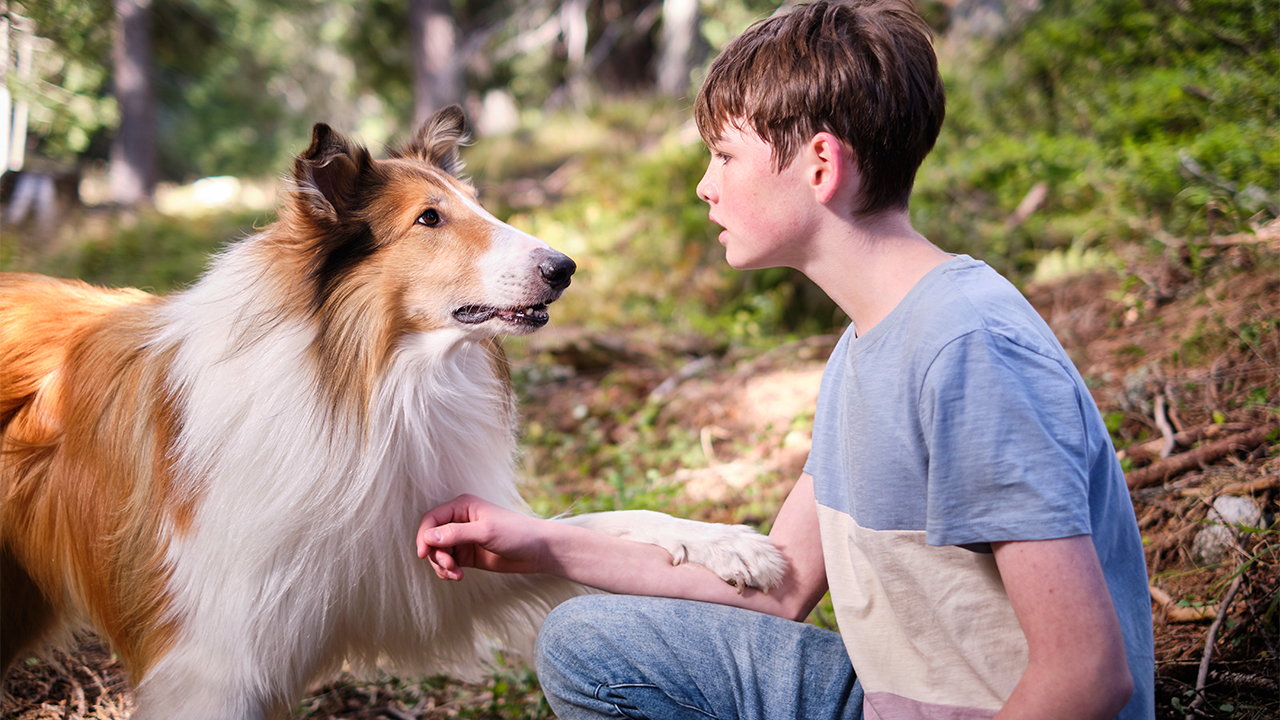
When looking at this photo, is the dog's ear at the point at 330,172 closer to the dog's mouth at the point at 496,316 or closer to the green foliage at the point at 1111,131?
the dog's mouth at the point at 496,316

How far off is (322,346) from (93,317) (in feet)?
3.08

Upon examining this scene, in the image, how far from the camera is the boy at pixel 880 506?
1199 millimetres

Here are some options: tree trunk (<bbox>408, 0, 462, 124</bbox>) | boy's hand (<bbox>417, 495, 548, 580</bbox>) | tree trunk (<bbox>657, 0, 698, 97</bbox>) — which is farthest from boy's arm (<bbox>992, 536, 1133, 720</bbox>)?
tree trunk (<bbox>408, 0, 462, 124</bbox>)

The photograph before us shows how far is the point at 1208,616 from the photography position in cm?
227

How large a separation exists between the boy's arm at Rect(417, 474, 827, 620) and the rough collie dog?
2.3 inches

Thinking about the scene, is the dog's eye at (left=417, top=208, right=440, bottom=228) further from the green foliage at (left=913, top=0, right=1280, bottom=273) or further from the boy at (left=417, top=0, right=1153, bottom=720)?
the green foliage at (left=913, top=0, right=1280, bottom=273)

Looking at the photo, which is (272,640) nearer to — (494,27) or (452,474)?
(452,474)

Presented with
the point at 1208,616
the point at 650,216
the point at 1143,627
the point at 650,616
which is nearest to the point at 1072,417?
the point at 1143,627

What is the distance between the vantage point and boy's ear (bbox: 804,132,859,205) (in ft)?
4.92

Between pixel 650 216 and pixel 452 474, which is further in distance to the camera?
pixel 650 216

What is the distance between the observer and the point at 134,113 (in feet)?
42.0

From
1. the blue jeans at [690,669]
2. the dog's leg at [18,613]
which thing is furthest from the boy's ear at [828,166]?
the dog's leg at [18,613]

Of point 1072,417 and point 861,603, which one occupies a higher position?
point 1072,417

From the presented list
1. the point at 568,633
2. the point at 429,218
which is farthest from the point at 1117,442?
the point at 429,218
